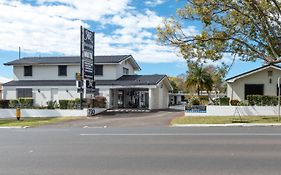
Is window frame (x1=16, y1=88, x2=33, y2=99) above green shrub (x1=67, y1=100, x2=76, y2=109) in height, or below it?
above

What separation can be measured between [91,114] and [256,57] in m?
15.5

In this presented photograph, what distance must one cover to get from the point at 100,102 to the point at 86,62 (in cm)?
596

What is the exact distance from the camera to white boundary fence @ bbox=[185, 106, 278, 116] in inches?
1312

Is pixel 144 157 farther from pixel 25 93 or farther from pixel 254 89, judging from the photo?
pixel 25 93

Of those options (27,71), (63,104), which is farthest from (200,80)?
(63,104)

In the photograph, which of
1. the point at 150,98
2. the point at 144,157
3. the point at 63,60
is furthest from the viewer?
the point at 63,60

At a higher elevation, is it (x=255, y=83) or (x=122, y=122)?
(x=255, y=83)

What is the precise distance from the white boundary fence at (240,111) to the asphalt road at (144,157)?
1796 cm

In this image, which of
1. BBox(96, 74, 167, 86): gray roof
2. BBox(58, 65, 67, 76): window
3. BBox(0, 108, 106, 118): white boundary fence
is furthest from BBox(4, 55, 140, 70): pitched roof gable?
BBox(0, 108, 106, 118): white boundary fence

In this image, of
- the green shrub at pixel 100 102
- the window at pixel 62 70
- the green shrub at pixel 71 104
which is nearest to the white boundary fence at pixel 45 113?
the green shrub at pixel 100 102

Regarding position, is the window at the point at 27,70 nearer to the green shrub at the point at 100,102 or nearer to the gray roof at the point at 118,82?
the gray roof at the point at 118,82

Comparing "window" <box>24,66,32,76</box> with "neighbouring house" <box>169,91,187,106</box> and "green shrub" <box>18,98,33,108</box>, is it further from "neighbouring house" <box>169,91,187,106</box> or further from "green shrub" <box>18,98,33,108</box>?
"neighbouring house" <box>169,91,187,106</box>

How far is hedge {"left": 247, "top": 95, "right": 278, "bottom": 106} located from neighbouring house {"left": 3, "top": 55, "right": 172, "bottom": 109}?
12570mm

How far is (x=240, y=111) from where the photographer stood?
33.7 m
